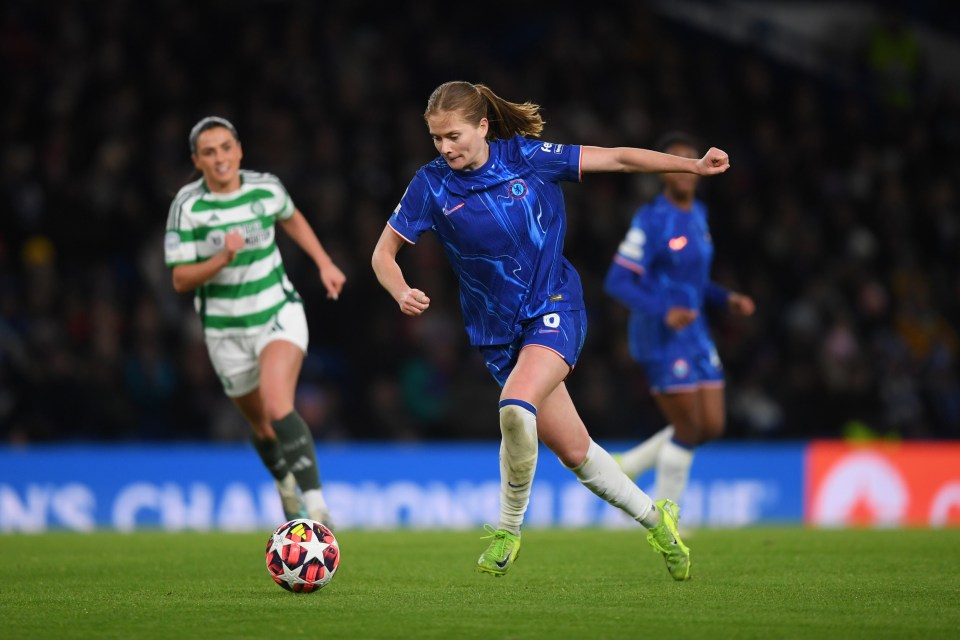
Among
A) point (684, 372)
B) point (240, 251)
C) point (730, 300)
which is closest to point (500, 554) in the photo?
point (240, 251)

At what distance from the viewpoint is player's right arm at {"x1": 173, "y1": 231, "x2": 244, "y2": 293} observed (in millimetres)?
7531

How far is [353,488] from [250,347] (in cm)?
490

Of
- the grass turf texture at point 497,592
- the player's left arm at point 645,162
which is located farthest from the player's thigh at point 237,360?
the player's left arm at point 645,162

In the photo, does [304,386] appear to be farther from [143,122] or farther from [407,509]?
[143,122]

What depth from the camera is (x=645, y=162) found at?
610cm

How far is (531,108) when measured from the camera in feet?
21.5

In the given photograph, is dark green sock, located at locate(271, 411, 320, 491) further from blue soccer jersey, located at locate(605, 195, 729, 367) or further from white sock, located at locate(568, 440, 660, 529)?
blue soccer jersey, located at locate(605, 195, 729, 367)

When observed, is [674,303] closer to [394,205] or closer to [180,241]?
[180,241]

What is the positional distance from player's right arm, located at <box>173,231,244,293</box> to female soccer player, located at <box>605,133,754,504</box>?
286cm

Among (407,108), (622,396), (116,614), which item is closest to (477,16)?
(407,108)

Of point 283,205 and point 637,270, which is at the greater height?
point 283,205

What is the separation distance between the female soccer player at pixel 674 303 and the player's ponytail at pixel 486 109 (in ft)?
9.38

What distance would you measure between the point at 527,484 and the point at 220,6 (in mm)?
11959

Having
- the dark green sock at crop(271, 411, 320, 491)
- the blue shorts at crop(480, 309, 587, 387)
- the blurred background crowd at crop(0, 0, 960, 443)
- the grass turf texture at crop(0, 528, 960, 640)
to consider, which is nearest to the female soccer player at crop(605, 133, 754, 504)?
the grass turf texture at crop(0, 528, 960, 640)
